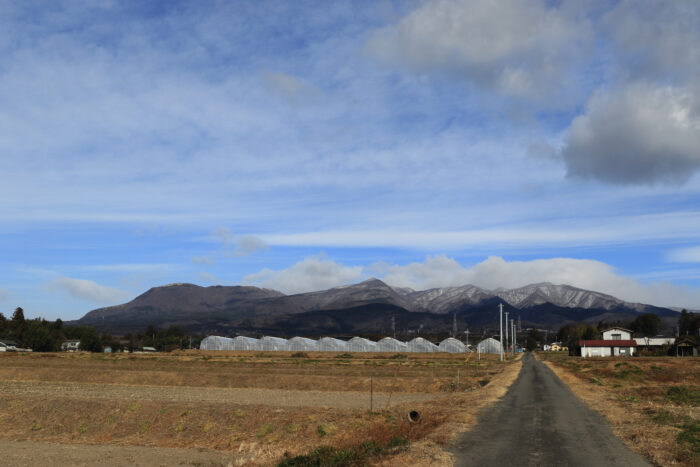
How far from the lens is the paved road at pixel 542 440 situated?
1749 cm

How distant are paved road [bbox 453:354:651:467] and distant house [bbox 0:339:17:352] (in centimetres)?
14324

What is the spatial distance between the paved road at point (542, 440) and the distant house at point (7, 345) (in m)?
143

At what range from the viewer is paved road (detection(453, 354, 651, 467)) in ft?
57.4

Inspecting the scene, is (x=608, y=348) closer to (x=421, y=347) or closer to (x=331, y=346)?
(x=421, y=347)

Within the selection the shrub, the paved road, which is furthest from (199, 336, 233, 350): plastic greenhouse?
the paved road

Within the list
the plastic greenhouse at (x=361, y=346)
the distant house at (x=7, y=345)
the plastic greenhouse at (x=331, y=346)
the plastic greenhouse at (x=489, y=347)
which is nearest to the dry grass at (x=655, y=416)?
the plastic greenhouse at (x=361, y=346)

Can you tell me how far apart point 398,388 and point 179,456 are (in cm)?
2863

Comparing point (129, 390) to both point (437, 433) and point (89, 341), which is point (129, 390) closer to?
point (437, 433)

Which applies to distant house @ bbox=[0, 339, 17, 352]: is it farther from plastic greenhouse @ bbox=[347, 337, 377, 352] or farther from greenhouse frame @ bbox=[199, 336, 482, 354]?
plastic greenhouse @ bbox=[347, 337, 377, 352]

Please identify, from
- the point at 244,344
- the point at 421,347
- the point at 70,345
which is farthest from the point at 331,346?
the point at 70,345

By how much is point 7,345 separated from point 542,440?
15743cm

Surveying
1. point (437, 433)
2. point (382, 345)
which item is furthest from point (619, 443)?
point (382, 345)

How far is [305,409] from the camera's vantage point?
31656 mm

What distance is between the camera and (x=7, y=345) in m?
142
